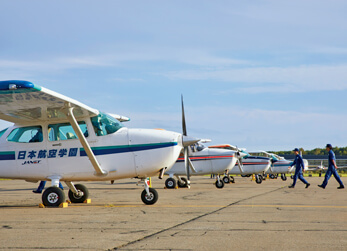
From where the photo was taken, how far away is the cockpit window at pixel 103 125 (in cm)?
1132

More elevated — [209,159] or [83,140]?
[83,140]

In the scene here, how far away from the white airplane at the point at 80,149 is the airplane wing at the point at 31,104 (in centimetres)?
2

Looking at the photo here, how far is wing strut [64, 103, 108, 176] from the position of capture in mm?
10377

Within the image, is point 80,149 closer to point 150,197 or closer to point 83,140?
point 83,140

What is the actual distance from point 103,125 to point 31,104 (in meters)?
1.92

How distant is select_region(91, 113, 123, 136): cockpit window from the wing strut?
0.67 metres

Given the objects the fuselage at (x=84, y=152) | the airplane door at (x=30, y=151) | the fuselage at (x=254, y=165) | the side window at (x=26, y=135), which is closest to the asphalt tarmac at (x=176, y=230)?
the fuselage at (x=84, y=152)

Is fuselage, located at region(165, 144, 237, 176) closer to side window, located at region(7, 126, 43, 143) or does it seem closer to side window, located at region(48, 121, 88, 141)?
side window, located at region(48, 121, 88, 141)

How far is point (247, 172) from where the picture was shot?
32.1 meters

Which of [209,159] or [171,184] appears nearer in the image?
[171,184]

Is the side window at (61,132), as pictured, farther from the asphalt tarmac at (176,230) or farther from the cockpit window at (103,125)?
the asphalt tarmac at (176,230)

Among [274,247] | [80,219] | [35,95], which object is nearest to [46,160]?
[35,95]

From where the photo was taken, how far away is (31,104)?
10219 millimetres

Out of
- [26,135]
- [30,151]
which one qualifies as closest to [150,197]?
[30,151]
